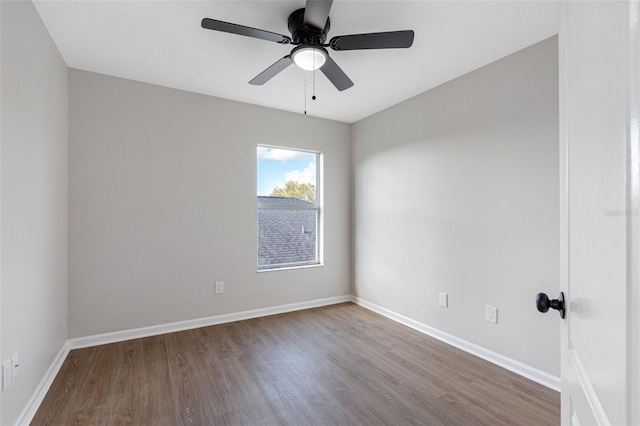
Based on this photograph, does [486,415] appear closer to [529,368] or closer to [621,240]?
[529,368]

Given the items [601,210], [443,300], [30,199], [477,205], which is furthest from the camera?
[443,300]

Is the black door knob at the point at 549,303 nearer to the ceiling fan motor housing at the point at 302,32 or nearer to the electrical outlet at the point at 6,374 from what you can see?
the ceiling fan motor housing at the point at 302,32

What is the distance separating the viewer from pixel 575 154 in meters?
0.75

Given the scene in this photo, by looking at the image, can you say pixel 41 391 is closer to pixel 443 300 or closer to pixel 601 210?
pixel 601 210

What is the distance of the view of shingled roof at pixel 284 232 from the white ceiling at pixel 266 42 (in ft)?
4.45

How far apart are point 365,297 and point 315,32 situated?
3.20 meters

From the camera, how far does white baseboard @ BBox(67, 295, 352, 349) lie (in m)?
2.80

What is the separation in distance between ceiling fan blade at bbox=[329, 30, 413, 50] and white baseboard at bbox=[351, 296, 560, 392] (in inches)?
97.6

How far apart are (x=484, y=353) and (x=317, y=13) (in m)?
2.86

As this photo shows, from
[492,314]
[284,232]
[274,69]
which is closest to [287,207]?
[284,232]

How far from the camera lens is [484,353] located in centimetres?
260

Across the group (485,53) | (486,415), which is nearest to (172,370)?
(486,415)

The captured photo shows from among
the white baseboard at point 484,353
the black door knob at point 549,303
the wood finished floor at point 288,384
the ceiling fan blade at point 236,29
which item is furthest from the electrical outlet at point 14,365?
the white baseboard at point 484,353

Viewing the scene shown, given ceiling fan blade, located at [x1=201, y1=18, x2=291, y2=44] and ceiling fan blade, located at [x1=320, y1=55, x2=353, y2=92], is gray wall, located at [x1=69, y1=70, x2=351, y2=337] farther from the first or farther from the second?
ceiling fan blade, located at [x1=201, y1=18, x2=291, y2=44]
